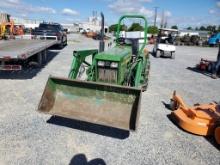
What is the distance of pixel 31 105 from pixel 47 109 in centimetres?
131

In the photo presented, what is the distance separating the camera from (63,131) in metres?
4.17

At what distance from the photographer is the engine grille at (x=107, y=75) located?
482 centimetres

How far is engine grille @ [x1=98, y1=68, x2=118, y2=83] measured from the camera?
190 inches

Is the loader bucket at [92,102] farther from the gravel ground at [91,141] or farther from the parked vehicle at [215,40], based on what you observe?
the parked vehicle at [215,40]

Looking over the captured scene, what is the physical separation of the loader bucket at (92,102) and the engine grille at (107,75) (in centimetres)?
79

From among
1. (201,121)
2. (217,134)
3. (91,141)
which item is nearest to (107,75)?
(91,141)

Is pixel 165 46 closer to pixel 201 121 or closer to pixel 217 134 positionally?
pixel 201 121

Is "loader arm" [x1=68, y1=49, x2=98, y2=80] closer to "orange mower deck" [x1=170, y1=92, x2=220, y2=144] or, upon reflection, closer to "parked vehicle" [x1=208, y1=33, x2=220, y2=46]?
"orange mower deck" [x1=170, y1=92, x2=220, y2=144]

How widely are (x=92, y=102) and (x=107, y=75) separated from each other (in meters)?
0.92

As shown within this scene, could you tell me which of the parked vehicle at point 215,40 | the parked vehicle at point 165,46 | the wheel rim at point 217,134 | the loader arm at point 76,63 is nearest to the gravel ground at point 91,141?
the wheel rim at point 217,134

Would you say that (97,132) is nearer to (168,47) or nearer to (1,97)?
(1,97)

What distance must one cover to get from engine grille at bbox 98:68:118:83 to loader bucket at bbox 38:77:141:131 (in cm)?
79

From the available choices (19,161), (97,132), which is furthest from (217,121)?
(19,161)

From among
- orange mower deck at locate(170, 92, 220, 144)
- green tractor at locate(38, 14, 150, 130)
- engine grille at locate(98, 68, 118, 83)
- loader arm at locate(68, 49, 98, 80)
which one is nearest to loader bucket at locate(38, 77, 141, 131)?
green tractor at locate(38, 14, 150, 130)
